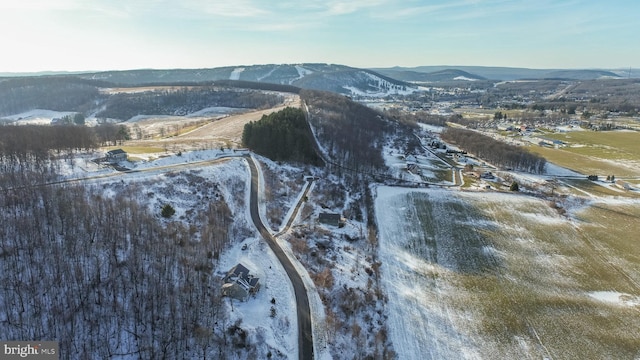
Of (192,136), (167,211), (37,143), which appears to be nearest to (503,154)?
(192,136)

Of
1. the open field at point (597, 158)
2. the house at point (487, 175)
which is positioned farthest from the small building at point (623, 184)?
the house at point (487, 175)

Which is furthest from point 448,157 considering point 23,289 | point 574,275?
point 23,289

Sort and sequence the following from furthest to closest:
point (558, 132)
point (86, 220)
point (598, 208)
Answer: point (558, 132) → point (598, 208) → point (86, 220)

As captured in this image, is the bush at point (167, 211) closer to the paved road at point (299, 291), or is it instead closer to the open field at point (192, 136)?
the paved road at point (299, 291)

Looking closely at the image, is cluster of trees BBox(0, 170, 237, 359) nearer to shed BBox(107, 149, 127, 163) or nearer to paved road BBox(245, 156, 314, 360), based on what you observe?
paved road BBox(245, 156, 314, 360)

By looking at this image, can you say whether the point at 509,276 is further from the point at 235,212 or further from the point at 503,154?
the point at 503,154

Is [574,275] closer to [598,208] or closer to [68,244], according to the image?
[598,208]
